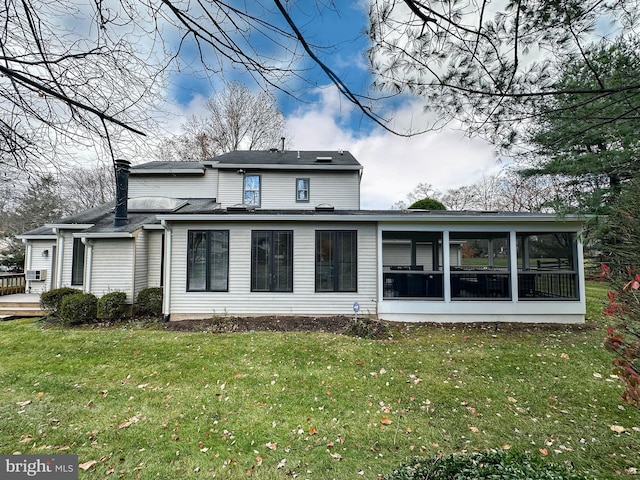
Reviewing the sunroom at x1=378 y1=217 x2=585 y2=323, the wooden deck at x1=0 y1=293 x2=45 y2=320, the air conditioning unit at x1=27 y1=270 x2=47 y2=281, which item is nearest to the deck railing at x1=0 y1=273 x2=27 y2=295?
the air conditioning unit at x1=27 y1=270 x2=47 y2=281

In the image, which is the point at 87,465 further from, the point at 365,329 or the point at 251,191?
the point at 251,191

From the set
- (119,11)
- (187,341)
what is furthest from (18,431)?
(119,11)

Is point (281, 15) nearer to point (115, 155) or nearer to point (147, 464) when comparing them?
point (115, 155)

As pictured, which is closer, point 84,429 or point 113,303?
point 84,429

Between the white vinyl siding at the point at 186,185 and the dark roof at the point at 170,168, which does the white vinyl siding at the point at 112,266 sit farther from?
the white vinyl siding at the point at 186,185

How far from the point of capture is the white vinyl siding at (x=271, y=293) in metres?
7.48

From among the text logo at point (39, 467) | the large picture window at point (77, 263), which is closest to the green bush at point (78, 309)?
the large picture window at point (77, 263)

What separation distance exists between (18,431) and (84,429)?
0.70 m

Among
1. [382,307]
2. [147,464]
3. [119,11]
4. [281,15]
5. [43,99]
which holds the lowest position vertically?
[147,464]

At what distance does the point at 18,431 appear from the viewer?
304 cm

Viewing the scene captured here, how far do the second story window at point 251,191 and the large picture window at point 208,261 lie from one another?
12.9 ft

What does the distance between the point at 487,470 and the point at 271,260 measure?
657cm

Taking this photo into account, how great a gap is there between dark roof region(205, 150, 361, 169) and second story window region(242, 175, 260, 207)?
2.02ft

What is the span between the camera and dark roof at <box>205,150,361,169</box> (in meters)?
11.3
